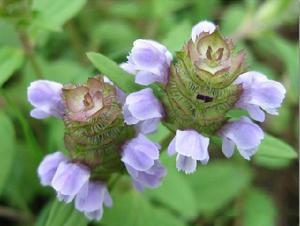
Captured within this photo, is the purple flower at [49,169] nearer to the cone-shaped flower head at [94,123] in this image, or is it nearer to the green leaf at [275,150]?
the cone-shaped flower head at [94,123]

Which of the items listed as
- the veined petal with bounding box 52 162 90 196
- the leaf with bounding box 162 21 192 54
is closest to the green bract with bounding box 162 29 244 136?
the veined petal with bounding box 52 162 90 196

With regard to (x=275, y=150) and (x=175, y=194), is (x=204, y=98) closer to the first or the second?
(x=275, y=150)

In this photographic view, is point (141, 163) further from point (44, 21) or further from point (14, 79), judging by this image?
point (14, 79)

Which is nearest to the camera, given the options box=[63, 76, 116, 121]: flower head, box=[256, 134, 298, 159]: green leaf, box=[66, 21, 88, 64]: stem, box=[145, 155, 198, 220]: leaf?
box=[63, 76, 116, 121]: flower head

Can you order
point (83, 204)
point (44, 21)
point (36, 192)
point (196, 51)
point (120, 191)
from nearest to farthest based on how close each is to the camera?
1. point (196, 51)
2. point (83, 204)
3. point (44, 21)
4. point (120, 191)
5. point (36, 192)

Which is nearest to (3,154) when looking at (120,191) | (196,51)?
(120,191)

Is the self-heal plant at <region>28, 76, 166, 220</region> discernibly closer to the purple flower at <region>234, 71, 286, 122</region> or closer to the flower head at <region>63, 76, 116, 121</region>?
the flower head at <region>63, 76, 116, 121</region>

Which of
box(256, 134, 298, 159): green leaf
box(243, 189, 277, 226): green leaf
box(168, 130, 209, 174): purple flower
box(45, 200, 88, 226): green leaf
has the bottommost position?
box(243, 189, 277, 226): green leaf

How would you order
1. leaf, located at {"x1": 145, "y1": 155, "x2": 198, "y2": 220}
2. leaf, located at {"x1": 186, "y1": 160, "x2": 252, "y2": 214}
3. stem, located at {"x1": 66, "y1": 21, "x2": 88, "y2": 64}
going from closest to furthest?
leaf, located at {"x1": 145, "y1": 155, "x2": 198, "y2": 220} → leaf, located at {"x1": 186, "y1": 160, "x2": 252, "y2": 214} → stem, located at {"x1": 66, "y1": 21, "x2": 88, "y2": 64}
